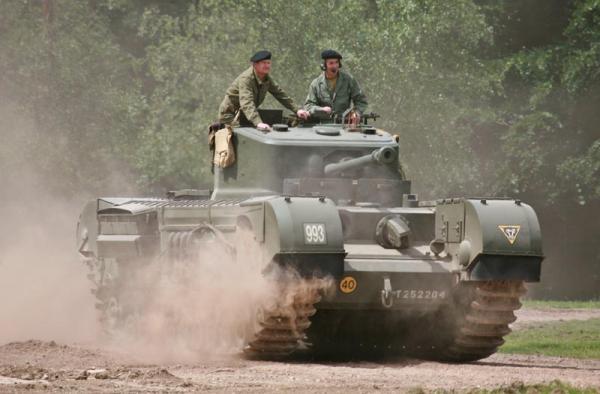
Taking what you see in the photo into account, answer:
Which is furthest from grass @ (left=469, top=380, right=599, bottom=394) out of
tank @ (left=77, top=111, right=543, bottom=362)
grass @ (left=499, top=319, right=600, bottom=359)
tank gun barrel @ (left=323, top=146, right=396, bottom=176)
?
grass @ (left=499, top=319, right=600, bottom=359)

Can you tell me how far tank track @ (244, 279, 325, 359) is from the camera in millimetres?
15117

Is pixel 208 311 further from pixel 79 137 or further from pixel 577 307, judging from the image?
pixel 79 137

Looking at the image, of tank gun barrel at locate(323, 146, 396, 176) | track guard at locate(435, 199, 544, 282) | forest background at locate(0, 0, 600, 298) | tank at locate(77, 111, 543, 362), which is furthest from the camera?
forest background at locate(0, 0, 600, 298)

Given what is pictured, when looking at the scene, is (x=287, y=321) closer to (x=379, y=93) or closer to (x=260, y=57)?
(x=260, y=57)

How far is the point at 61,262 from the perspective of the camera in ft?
80.0

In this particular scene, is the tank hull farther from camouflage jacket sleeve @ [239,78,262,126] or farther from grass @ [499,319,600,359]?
grass @ [499,319,600,359]

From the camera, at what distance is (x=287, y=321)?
15.4 metres

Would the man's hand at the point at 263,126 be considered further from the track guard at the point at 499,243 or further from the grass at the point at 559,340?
the grass at the point at 559,340

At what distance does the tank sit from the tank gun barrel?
22 millimetres

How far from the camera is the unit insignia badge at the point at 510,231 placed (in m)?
15.5

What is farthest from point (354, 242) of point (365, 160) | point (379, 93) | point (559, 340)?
point (379, 93)

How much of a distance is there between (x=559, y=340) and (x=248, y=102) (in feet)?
17.8

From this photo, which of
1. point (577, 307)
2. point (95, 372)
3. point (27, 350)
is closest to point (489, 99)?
point (577, 307)

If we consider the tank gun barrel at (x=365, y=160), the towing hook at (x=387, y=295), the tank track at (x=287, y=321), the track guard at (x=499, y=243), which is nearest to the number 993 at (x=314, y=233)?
the tank track at (x=287, y=321)
